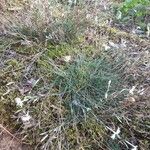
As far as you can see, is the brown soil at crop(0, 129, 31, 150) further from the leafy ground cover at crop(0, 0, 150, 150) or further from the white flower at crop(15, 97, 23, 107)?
the white flower at crop(15, 97, 23, 107)

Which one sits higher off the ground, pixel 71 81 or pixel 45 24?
pixel 45 24

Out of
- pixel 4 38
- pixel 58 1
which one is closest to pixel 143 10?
pixel 58 1

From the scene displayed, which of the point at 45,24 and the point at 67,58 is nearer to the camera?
the point at 67,58

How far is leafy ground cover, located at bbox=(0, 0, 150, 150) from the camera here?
2.22 metres

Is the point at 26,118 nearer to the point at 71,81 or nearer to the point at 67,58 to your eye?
the point at 71,81

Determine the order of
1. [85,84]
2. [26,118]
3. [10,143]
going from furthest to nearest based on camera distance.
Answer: [85,84], [10,143], [26,118]

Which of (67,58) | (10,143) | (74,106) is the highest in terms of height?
(67,58)

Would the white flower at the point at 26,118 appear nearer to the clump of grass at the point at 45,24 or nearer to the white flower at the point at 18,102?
the white flower at the point at 18,102

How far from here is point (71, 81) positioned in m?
2.42

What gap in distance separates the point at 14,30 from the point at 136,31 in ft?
4.19

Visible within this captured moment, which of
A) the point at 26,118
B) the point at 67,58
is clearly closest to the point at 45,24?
the point at 67,58

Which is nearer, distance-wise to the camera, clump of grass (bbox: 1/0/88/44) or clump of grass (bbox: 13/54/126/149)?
clump of grass (bbox: 13/54/126/149)

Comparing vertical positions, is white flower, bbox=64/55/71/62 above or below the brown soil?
above

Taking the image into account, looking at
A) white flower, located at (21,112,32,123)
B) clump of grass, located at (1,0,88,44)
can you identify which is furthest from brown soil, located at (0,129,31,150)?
clump of grass, located at (1,0,88,44)
